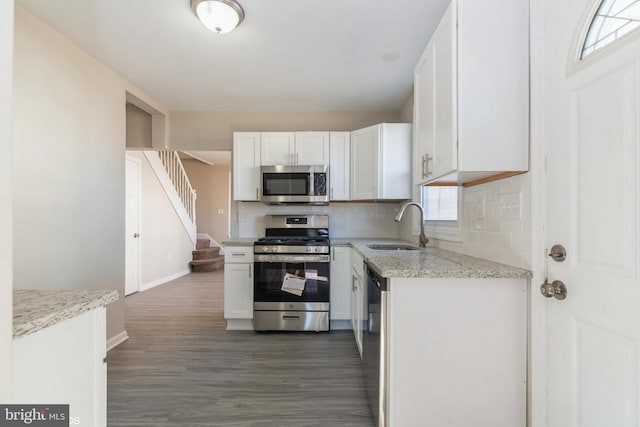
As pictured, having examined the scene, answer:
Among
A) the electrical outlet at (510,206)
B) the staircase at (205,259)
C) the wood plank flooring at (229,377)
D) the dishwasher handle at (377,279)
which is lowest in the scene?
the wood plank flooring at (229,377)

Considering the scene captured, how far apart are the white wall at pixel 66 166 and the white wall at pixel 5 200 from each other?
5.34ft

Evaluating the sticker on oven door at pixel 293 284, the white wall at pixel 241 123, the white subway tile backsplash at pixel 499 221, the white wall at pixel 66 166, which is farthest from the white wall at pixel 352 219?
the white subway tile backsplash at pixel 499 221

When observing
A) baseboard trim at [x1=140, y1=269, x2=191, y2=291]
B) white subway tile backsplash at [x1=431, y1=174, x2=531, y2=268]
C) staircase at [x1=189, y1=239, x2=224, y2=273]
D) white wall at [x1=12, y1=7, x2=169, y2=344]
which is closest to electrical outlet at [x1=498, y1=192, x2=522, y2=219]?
white subway tile backsplash at [x1=431, y1=174, x2=531, y2=268]

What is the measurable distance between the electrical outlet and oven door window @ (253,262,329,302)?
65.4 inches

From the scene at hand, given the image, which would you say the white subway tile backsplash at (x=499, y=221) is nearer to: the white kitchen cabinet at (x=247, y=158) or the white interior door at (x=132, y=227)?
the white kitchen cabinet at (x=247, y=158)

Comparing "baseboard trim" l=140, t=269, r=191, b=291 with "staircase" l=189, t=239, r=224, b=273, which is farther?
"staircase" l=189, t=239, r=224, b=273

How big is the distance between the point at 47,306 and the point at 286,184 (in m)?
2.36

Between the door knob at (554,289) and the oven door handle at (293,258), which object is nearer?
the door knob at (554,289)

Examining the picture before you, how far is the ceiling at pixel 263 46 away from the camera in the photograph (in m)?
1.74

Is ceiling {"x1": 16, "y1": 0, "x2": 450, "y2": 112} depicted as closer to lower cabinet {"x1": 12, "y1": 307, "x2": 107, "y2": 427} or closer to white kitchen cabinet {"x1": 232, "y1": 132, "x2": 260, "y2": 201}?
white kitchen cabinet {"x1": 232, "y1": 132, "x2": 260, "y2": 201}

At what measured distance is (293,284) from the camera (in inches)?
109

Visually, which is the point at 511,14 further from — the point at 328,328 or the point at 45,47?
the point at 45,47

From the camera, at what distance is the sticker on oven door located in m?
2.76

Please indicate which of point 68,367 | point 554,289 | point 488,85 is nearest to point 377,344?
point 554,289
